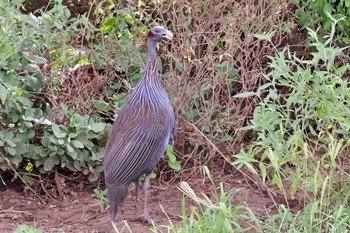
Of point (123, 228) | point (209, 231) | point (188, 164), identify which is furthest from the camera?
point (188, 164)

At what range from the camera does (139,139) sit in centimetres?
571

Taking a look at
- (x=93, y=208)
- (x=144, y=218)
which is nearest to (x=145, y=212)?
(x=144, y=218)

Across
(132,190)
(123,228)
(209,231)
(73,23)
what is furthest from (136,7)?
(209,231)

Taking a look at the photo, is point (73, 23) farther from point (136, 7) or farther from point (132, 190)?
point (132, 190)

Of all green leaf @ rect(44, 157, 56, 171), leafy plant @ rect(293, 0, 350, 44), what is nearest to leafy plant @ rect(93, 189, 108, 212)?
green leaf @ rect(44, 157, 56, 171)

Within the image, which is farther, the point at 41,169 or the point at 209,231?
the point at 41,169

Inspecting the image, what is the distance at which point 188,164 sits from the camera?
22.6ft

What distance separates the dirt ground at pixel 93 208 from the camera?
5898 mm

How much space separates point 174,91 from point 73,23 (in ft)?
3.09

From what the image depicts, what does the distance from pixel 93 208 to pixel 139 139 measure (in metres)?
0.81

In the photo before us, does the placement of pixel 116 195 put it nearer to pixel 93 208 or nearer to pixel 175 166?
pixel 93 208

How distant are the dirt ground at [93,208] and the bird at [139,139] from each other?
235 millimetres

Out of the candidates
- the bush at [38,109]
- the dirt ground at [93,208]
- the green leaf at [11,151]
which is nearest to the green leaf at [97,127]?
the bush at [38,109]

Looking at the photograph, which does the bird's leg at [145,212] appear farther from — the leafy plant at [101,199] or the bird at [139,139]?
the leafy plant at [101,199]
